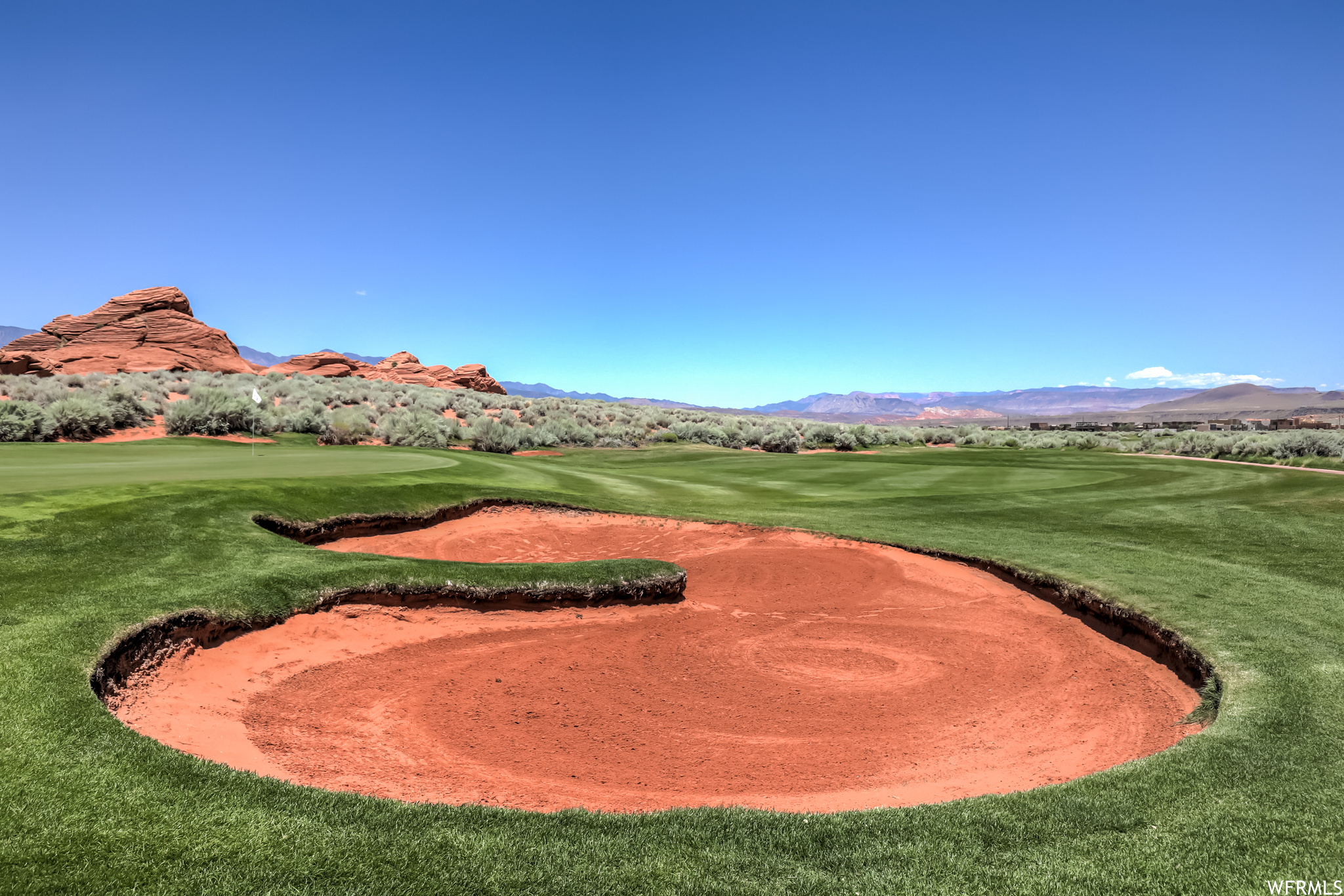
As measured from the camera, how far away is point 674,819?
439 centimetres

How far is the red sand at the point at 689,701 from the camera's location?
592 centimetres

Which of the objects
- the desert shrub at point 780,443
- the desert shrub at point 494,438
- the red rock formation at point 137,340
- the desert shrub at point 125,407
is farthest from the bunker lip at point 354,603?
the red rock formation at point 137,340

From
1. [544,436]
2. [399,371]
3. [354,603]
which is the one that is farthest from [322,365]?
[354,603]

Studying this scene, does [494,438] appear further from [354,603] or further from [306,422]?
[354,603]

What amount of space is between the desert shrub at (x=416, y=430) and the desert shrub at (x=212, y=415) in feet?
18.2

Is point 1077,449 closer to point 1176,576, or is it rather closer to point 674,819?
point 1176,576

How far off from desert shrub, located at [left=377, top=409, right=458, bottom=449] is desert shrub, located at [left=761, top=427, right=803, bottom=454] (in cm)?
2070

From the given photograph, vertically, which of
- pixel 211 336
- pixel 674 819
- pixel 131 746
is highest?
pixel 211 336

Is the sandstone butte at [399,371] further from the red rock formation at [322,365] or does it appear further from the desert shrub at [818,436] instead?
the desert shrub at [818,436]

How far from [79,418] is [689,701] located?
3070 cm

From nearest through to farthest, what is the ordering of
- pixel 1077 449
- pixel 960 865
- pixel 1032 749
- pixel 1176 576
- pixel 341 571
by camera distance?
pixel 960 865, pixel 1032 749, pixel 341 571, pixel 1176 576, pixel 1077 449

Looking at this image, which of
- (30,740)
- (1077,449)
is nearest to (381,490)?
(30,740)

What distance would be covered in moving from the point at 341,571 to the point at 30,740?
5.13m

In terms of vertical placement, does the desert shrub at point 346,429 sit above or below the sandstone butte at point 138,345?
below
